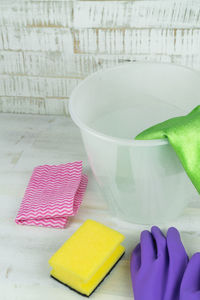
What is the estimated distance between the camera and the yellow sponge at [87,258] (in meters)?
0.73

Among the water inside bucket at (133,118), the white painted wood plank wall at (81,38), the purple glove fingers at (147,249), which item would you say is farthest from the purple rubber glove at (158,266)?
the white painted wood plank wall at (81,38)

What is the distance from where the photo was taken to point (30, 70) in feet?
3.92

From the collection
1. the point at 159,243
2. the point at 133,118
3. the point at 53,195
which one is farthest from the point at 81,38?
the point at 159,243

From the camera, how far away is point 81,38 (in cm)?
111

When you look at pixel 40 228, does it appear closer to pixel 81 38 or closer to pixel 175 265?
pixel 175 265

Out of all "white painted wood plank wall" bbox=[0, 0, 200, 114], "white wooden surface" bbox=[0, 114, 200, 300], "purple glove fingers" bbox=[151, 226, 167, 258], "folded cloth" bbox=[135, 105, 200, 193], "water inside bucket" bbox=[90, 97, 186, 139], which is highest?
"white painted wood plank wall" bbox=[0, 0, 200, 114]

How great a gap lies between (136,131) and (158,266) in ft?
A: 1.24

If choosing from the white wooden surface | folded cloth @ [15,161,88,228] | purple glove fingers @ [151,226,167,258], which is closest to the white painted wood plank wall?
the white wooden surface

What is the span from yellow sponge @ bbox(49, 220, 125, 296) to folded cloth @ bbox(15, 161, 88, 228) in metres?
0.10

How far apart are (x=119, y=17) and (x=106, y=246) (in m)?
0.60

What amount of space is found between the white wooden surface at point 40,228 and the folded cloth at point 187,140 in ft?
0.64

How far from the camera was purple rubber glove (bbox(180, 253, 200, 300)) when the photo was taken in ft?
2.19

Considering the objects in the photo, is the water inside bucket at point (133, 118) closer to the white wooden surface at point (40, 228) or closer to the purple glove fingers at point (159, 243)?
the white wooden surface at point (40, 228)

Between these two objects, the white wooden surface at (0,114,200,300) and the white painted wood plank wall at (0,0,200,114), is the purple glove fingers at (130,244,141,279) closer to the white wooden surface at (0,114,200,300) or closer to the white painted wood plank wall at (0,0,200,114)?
the white wooden surface at (0,114,200,300)
